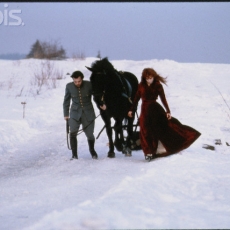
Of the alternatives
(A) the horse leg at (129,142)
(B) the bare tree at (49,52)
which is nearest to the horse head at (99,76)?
(A) the horse leg at (129,142)

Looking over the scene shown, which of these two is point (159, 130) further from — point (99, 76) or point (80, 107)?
point (80, 107)

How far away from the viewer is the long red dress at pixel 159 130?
27.6 ft

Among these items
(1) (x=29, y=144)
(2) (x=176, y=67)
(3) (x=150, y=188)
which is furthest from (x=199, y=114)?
(2) (x=176, y=67)

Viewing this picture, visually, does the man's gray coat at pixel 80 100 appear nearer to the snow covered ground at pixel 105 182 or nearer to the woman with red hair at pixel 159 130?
the snow covered ground at pixel 105 182

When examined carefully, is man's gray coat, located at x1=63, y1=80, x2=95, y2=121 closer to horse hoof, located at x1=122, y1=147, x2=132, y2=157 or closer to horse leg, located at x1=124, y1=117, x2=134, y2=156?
horse leg, located at x1=124, y1=117, x2=134, y2=156

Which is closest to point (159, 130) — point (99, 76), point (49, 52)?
point (99, 76)

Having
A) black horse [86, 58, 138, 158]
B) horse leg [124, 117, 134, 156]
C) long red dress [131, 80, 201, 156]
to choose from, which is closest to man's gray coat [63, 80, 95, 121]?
black horse [86, 58, 138, 158]

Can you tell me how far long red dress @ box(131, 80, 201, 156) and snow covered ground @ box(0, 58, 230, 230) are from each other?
0.32m

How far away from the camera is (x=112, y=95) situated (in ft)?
28.8

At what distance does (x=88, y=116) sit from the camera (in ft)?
30.1

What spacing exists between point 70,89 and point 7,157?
7.78 ft

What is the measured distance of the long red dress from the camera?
842 centimetres

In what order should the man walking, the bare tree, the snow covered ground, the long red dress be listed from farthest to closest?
1. the bare tree
2. the man walking
3. the long red dress
4. the snow covered ground

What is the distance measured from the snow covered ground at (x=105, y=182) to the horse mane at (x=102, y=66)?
168 centimetres
